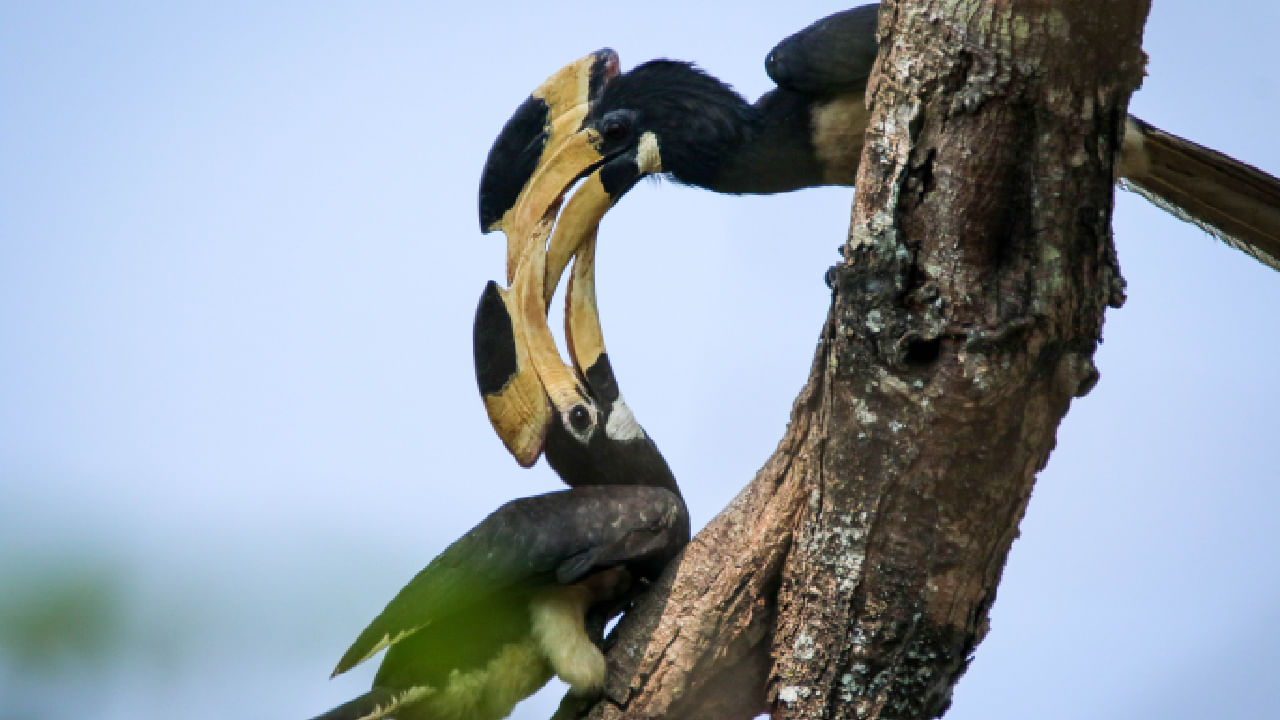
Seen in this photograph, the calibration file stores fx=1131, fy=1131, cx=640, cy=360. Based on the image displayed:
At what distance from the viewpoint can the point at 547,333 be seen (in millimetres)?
2965

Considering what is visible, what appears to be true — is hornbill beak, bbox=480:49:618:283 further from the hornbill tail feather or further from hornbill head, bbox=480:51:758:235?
the hornbill tail feather

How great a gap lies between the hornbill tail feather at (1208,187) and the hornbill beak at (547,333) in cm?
127

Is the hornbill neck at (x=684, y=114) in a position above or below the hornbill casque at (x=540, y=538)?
above

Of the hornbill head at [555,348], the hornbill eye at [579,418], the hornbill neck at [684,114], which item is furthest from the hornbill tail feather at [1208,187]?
the hornbill eye at [579,418]

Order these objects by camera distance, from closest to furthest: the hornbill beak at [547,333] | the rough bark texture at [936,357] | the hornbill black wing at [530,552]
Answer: the rough bark texture at [936,357] < the hornbill black wing at [530,552] < the hornbill beak at [547,333]

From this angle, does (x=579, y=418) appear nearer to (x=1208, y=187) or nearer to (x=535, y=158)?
(x=535, y=158)

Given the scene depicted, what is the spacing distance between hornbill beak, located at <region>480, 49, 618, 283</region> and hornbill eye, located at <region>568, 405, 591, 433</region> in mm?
388

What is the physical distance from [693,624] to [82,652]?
188cm

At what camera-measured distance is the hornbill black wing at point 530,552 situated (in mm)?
2568

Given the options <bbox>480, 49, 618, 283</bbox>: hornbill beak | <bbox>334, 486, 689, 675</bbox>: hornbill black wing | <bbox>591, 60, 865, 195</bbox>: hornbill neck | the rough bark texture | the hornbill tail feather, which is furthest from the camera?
<bbox>591, 60, 865, 195</bbox>: hornbill neck

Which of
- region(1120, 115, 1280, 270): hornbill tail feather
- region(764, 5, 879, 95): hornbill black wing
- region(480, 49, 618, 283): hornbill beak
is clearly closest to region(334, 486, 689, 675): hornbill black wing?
region(480, 49, 618, 283): hornbill beak

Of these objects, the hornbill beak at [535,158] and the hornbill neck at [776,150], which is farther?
the hornbill neck at [776,150]

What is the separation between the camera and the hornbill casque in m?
2.60

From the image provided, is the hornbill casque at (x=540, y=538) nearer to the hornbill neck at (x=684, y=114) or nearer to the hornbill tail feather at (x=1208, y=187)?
the hornbill neck at (x=684, y=114)
